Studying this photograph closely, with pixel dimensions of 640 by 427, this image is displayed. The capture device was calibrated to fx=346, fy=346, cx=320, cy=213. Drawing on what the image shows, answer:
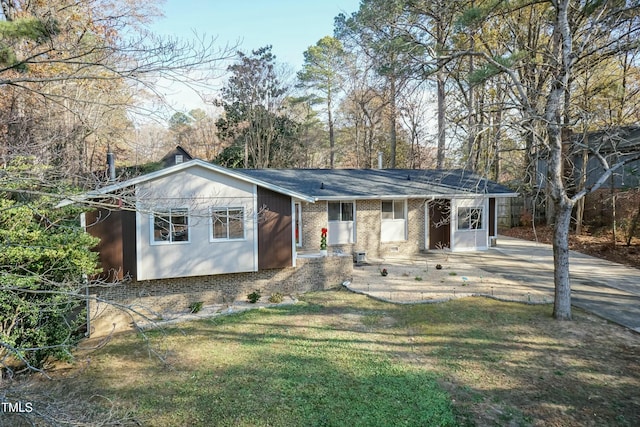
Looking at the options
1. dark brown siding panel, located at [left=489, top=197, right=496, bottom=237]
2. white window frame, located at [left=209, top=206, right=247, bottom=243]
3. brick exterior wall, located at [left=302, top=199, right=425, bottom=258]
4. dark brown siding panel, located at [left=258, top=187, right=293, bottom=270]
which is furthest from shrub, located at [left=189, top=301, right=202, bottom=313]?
dark brown siding panel, located at [left=489, top=197, right=496, bottom=237]

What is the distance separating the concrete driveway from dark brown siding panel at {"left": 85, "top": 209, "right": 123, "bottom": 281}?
6.54m

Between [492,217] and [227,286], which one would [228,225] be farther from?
[492,217]

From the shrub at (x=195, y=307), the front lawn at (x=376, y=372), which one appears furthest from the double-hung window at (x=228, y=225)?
the front lawn at (x=376, y=372)

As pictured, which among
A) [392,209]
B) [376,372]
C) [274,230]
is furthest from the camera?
[392,209]

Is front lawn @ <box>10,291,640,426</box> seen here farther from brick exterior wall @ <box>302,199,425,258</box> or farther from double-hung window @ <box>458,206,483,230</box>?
double-hung window @ <box>458,206,483,230</box>

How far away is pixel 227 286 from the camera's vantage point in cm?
1023

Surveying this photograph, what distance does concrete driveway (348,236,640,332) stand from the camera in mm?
9133

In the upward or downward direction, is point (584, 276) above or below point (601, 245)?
below

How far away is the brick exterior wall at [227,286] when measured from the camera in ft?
30.5

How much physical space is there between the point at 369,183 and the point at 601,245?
10.7 meters

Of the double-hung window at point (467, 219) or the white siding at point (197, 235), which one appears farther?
the double-hung window at point (467, 219)

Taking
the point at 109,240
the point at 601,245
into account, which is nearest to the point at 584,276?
the point at 601,245

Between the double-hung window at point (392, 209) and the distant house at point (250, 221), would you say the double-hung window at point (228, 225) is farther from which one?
the double-hung window at point (392, 209)

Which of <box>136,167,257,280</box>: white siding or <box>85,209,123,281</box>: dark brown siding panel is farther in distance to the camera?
<box>136,167,257,280</box>: white siding
